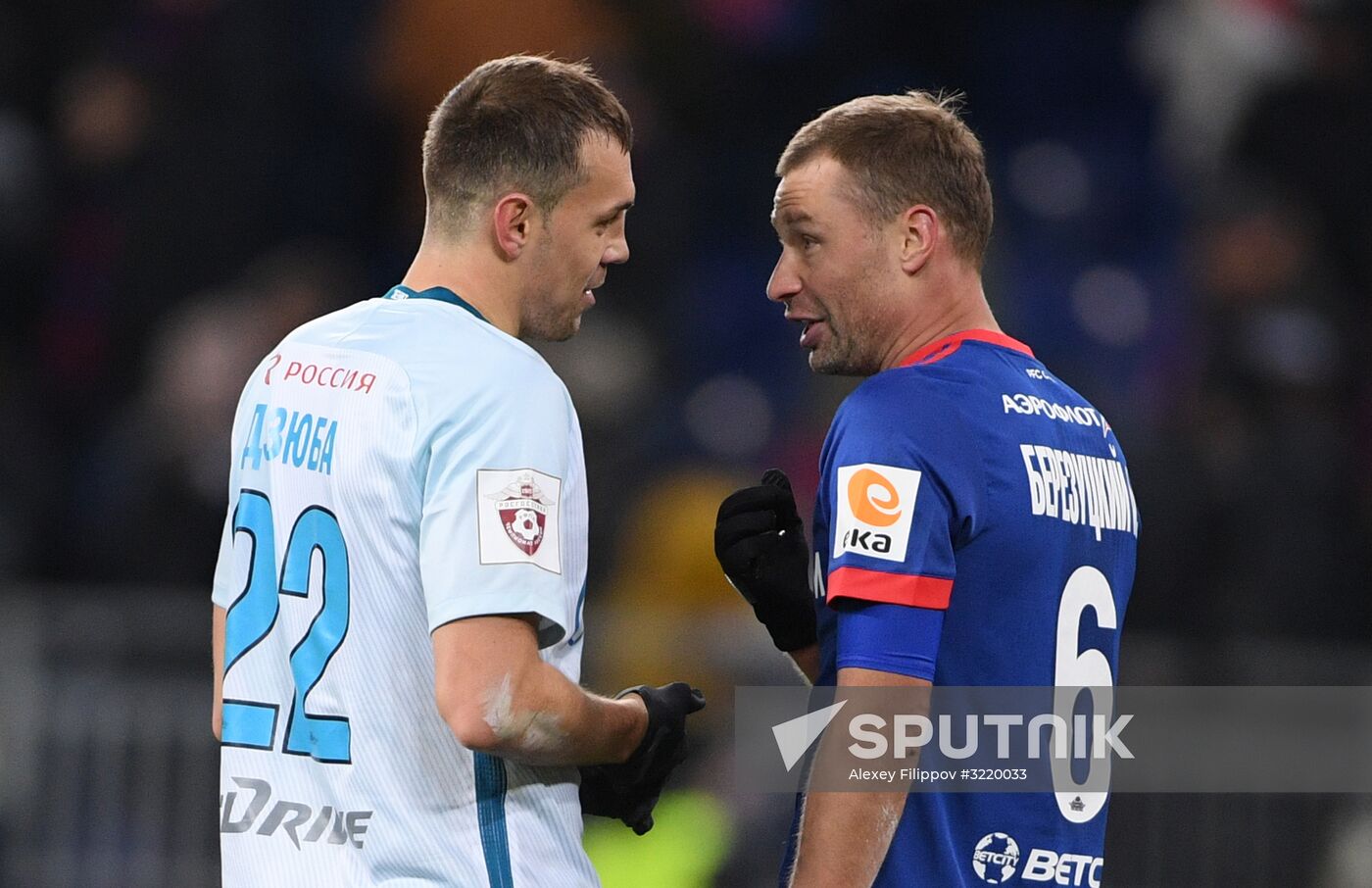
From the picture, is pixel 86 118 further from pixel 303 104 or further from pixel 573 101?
pixel 573 101

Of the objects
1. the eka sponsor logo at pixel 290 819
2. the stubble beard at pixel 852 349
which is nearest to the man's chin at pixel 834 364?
the stubble beard at pixel 852 349

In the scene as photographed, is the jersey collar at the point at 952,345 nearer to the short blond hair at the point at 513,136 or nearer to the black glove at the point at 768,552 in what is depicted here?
the black glove at the point at 768,552

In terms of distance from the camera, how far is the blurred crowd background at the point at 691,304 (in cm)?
803

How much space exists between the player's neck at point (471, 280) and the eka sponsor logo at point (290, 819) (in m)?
0.97

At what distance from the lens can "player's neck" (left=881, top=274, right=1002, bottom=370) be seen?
3.93 metres

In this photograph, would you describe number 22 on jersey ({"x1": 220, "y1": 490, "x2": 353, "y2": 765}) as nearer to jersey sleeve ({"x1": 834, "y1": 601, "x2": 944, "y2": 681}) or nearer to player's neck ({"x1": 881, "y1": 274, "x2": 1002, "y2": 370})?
jersey sleeve ({"x1": 834, "y1": 601, "x2": 944, "y2": 681})

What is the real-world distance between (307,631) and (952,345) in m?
1.43

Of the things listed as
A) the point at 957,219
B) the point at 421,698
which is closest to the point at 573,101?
the point at 957,219

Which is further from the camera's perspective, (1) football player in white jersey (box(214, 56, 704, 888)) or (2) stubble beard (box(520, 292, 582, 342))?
(2) stubble beard (box(520, 292, 582, 342))

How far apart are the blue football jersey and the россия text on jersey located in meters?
0.98

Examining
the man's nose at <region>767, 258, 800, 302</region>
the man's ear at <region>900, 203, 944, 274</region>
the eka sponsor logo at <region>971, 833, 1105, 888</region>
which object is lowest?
the eka sponsor logo at <region>971, 833, 1105, 888</region>

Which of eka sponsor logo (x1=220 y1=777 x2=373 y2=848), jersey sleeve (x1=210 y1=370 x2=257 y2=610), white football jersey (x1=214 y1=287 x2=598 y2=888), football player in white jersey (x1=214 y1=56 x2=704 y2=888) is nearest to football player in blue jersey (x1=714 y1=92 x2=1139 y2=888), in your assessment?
football player in white jersey (x1=214 y1=56 x2=704 y2=888)

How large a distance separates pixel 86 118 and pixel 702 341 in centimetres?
352

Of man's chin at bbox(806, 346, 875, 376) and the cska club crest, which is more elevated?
man's chin at bbox(806, 346, 875, 376)
